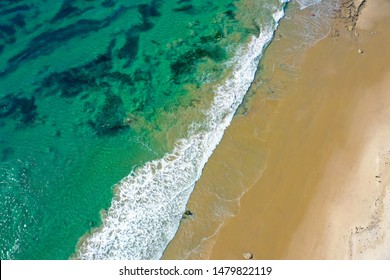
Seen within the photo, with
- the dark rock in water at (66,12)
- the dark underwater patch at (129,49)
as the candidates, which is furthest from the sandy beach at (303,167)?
the dark rock in water at (66,12)

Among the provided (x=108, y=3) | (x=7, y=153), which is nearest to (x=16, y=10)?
(x=108, y=3)

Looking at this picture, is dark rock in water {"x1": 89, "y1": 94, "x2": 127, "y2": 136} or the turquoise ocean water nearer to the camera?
the turquoise ocean water

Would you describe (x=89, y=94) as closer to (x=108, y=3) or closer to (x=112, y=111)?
(x=112, y=111)

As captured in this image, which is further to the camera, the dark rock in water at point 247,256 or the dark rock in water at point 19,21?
the dark rock in water at point 19,21

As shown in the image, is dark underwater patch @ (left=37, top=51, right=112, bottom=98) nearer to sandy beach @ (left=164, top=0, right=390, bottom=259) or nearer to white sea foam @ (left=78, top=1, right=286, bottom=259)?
white sea foam @ (left=78, top=1, right=286, bottom=259)

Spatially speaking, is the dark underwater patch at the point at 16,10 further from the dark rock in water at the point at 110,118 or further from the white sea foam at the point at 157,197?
the white sea foam at the point at 157,197

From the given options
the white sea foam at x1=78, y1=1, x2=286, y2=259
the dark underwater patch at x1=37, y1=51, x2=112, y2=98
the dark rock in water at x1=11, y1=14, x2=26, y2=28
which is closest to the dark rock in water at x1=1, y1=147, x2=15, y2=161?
the dark underwater patch at x1=37, y1=51, x2=112, y2=98
